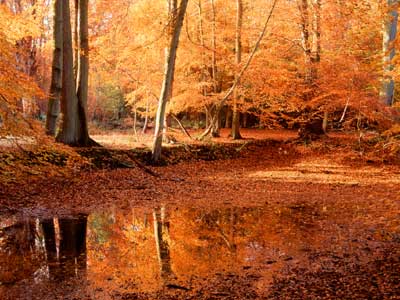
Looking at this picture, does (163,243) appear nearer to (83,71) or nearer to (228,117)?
(83,71)

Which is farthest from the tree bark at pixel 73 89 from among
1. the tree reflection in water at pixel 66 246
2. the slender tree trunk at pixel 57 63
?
the tree reflection in water at pixel 66 246

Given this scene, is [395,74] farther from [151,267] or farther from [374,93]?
[151,267]

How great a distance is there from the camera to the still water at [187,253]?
16.5 ft

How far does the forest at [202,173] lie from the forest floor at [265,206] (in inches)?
1.5

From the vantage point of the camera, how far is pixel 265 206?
970cm

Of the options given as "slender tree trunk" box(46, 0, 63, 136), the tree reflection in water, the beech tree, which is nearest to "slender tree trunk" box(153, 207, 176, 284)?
the tree reflection in water

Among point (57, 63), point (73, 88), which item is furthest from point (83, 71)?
point (57, 63)

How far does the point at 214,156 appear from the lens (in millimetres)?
17297

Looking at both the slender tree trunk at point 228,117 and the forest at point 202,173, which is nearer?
the forest at point 202,173

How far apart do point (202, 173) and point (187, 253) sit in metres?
7.99

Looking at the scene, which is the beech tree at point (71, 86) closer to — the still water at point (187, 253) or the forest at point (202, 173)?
the forest at point (202, 173)

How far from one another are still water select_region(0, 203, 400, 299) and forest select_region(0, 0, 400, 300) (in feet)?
0.11

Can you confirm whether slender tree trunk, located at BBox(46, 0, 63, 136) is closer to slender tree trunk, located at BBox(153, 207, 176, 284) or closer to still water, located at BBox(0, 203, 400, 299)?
still water, located at BBox(0, 203, 400, 299)

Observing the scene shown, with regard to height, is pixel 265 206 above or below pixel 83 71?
below
